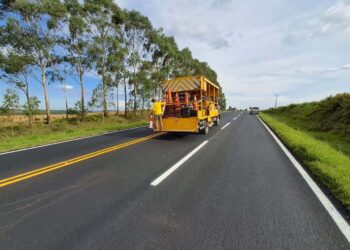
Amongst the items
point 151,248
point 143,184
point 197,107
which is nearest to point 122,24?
point 197,107

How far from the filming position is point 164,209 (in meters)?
3.74

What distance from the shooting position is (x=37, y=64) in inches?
841

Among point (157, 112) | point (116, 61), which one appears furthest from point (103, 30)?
point (157, 112)

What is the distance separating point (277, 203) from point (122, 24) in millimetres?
31077

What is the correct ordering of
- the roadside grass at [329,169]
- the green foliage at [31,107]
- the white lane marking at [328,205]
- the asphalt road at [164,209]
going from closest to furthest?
the asphalt road at [164,209]
the white lane marking at [328,205]
the roadside grass at [329,169]
the green foliage at [31,107]

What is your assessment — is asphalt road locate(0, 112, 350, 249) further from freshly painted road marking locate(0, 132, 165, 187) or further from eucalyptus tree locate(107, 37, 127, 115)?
eucalyptus tree locate(107, 37, 127, 115)

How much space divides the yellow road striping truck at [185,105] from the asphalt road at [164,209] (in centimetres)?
508

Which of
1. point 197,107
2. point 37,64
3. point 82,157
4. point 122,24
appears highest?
point 122,24

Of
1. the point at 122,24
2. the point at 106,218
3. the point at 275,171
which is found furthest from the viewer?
the point at 122,24

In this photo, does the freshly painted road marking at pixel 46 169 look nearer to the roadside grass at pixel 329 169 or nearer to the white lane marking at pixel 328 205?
the white lane marking at pixel 328 205

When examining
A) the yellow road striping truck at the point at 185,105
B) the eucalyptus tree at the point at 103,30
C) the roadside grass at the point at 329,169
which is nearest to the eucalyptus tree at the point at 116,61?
the eucalyptus tree at the point at 103,30

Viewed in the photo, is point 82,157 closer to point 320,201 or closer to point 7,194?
point 7,194

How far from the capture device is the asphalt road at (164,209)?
2877 millimetres

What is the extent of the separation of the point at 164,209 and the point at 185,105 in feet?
29.0
